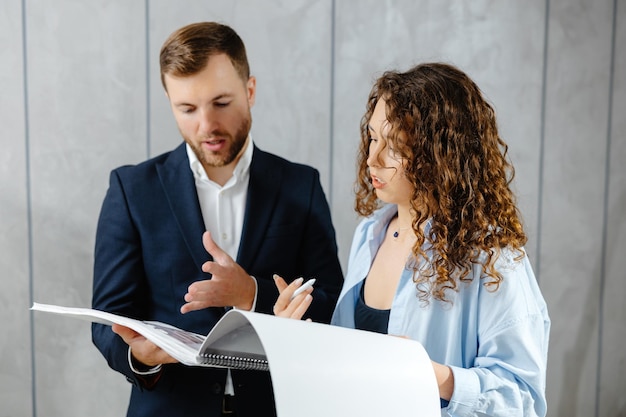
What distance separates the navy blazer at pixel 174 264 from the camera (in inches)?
60.6

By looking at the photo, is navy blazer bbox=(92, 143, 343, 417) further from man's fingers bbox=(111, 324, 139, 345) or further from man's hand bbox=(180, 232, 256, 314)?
man's fingers bbox=(111, 324, 139, 345)

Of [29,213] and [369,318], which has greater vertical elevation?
[29,213]

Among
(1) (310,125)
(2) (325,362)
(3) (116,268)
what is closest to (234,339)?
(2) (325,362)

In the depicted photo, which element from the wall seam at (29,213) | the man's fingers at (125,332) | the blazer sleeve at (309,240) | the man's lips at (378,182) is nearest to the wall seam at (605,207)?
the blazer sleeve at (309,240)

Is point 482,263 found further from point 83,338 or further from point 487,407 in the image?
point 83,338

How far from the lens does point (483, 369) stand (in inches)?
45.9

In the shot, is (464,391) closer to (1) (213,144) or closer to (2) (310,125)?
(1) (213,144)

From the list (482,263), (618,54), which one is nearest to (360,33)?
(618,54)

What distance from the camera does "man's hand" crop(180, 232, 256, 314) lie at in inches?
53.9

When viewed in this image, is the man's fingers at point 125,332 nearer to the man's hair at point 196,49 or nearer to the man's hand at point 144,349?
the man's hand at point 144,349

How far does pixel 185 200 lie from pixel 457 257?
25.6 inches

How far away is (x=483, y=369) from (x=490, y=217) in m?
0.25

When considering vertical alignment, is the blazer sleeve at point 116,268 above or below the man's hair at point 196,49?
below

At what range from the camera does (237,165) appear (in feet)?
5.45
